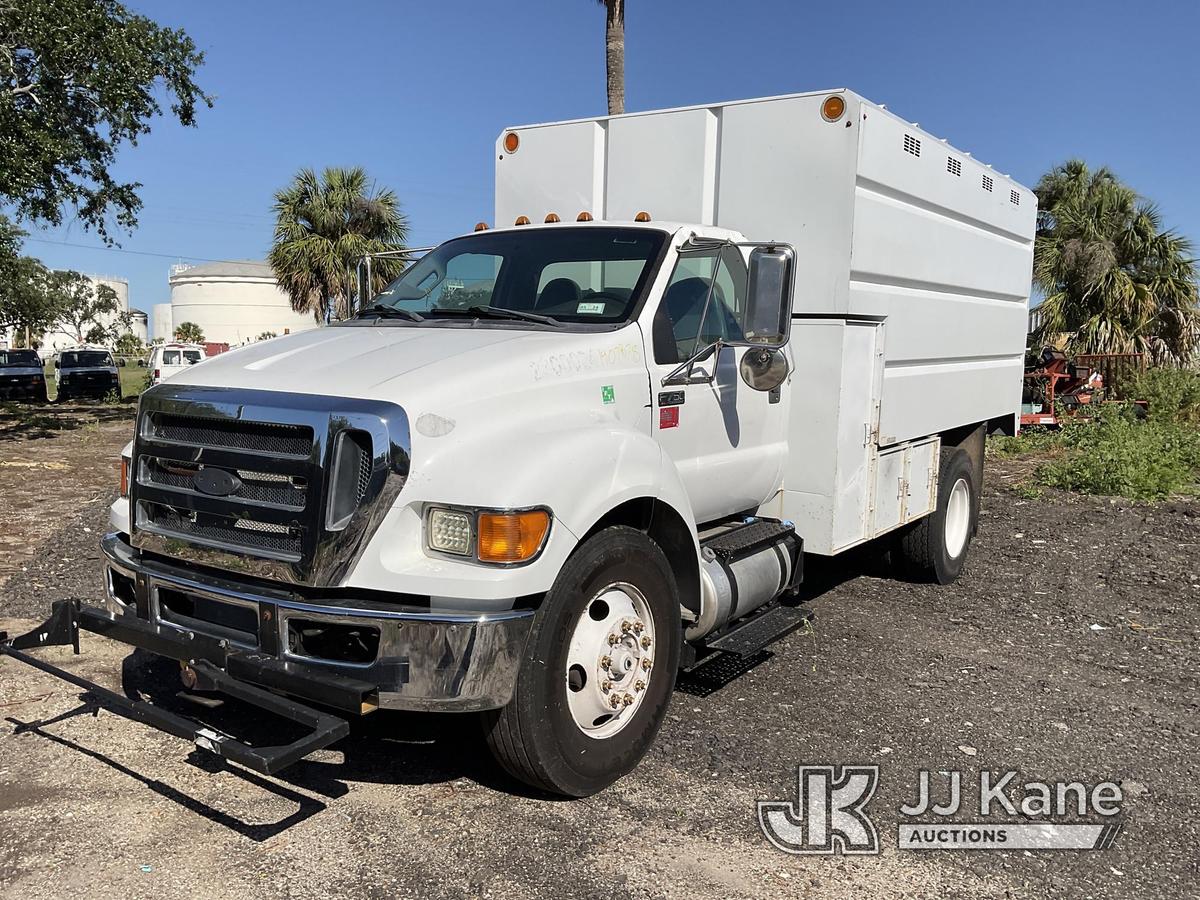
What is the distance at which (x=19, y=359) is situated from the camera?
96.6 feet

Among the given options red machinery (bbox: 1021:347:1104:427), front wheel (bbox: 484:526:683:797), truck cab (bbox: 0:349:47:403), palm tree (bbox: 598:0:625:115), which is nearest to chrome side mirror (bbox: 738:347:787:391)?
front wheel (bbox: 484:526:683:797)

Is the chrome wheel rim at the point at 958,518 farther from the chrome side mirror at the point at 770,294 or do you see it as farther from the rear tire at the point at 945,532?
the chrome side mirror at the point at 770,294

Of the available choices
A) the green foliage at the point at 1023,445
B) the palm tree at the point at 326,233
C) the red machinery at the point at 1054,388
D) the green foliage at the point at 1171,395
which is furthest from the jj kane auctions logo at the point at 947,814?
the palm tree at the point at 326,233

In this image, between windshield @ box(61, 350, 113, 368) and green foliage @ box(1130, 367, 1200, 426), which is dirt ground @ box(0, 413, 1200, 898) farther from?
windshield @ box(61, 350, 113, 368)

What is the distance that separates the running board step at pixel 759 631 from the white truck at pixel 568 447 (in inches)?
0.8

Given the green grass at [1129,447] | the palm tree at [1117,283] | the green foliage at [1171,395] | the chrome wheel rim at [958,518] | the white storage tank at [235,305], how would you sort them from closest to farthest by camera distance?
1. the chrome wheel rim at [958,518]
2. the green grass at [1129,447]
3. the green foliage at [1171,395]
4. the palm tree at [1117,283]
5. the white storage tank at [235,305]

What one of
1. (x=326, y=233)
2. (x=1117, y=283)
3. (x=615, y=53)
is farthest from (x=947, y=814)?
(x=326, y=233)

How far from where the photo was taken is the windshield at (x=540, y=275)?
4395 millimetres

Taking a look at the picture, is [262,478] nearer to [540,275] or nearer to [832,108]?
[540,275]

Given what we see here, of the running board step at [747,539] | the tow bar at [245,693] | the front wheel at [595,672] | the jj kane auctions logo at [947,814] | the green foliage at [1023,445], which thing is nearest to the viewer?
the tow bar at [245,693]

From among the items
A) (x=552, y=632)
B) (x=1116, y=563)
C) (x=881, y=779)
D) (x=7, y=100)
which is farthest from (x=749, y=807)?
(x=7, y=100)

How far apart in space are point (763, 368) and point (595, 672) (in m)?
1.72

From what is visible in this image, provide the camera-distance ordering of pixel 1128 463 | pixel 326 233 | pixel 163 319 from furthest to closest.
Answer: pixel 163 319 < pixel 326 233 < pixel 1128 463

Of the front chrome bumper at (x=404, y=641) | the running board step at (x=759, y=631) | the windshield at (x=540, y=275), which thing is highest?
the windshield at (x=540, y=275)
